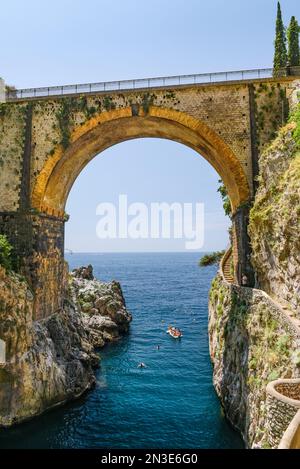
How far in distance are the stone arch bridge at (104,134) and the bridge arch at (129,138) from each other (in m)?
0.06

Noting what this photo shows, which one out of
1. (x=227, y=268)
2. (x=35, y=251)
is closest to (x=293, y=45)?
(x=227, y=268)

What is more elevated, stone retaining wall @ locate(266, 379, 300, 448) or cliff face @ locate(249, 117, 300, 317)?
cliff face @ locate(249, 117, 300, 317)

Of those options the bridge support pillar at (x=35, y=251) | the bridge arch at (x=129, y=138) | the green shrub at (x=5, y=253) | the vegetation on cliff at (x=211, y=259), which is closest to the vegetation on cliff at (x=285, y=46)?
the bridge arch at (x=129, y=138)

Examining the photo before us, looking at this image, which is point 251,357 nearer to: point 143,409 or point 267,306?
point 267,306

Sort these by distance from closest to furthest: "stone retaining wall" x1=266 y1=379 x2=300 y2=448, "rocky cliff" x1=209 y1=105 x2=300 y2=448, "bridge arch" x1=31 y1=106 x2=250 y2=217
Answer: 1. "stone retaining wall" x1=266 y1=379 x2=300 y2=448
2. "rocky cliff" x1=209 y1=105 x2=300 y2=448
3. "bridge arch" x1=31 y1=106 x2=250 y2=217

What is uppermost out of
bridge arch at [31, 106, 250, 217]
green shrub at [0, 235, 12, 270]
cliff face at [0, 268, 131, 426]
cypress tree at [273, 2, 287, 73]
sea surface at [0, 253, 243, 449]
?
cypress tree at [273, 2, 287, 73]

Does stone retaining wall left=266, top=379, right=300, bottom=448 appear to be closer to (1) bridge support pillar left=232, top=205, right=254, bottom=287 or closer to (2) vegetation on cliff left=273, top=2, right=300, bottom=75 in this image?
(1) bridge support pillar left=232, top=205, right=254, bottom=287

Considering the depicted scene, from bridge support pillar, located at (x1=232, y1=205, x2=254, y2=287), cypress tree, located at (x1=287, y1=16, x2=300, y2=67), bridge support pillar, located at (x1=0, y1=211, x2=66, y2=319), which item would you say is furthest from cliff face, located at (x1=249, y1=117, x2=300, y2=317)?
cypress tree, located at (x1=287, y1=16, x2=300, y2=67)

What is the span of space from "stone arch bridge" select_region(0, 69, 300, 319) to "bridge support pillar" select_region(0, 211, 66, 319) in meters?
0.07

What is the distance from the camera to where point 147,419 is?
20.1 metres

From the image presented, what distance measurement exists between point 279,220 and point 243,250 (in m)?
4.84

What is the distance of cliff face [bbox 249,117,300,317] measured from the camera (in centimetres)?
1482
